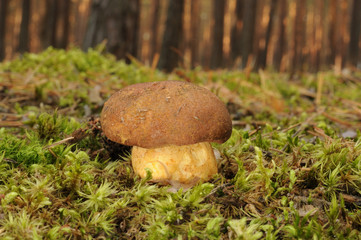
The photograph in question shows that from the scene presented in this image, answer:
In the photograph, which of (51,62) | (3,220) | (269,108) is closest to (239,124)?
(269,108)

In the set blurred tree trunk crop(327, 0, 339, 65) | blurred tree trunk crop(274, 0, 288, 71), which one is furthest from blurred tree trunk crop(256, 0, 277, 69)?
blurred tree trunk crop(327, 0, 339, 65)

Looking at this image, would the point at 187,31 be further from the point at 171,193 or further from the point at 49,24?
the point at 171,193

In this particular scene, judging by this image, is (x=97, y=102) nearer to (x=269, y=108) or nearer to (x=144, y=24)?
→ (x=269, y=108)

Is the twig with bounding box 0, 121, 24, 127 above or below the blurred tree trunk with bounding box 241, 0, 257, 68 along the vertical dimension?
below

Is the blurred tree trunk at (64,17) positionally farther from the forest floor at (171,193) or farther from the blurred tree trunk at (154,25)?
the forest floor at (171,193)

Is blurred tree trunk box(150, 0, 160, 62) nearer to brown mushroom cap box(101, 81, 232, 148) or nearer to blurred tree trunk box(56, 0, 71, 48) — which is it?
blurred tree trunk box(56, 0, 71, 48)

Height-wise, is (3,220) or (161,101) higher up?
(161,101)

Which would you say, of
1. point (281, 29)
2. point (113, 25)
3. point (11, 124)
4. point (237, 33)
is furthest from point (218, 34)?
point (11, 124)
